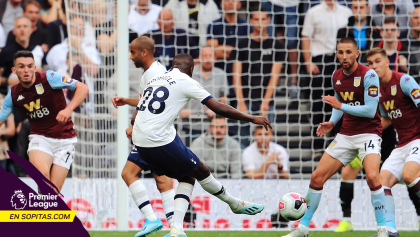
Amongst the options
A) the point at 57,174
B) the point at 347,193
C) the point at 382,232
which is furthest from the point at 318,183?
the point at 57,174

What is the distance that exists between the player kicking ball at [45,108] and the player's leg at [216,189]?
5.61 feet

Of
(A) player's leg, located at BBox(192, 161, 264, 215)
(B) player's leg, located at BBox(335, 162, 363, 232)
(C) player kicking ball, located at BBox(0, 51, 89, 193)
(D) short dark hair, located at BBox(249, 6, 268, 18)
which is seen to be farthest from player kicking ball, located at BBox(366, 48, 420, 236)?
(C) player kicking ball, located at BBox(0, 51, 89, 193)

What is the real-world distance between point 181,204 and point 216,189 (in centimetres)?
37

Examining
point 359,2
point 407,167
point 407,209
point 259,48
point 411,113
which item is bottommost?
point 407,209

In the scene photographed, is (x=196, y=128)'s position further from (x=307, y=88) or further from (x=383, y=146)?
(x=383, y=146)

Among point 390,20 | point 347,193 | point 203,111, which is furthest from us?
point 203,111

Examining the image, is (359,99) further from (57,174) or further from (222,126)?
(57,174)

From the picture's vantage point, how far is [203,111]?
8.61m

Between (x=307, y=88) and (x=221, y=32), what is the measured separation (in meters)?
1.66

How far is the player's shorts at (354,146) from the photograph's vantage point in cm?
546

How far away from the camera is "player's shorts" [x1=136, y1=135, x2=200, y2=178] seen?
4.64 meters

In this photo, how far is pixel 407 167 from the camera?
19.3 feet

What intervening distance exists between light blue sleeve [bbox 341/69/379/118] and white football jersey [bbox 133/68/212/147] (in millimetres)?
1594

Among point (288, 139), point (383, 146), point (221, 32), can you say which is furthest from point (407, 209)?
point (221, 32)
